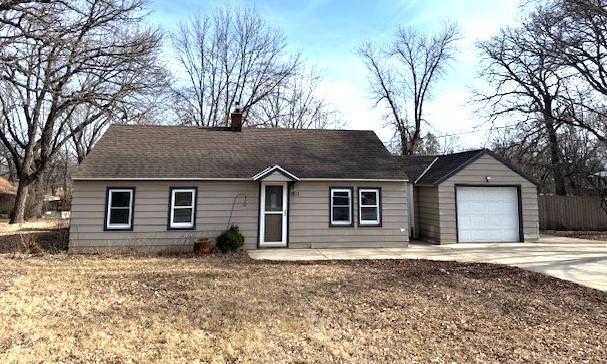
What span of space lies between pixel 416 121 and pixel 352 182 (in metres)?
18.9

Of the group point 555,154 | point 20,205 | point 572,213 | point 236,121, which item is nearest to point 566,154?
point 555,154

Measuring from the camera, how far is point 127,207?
1207 cm

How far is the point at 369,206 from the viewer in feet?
43.7

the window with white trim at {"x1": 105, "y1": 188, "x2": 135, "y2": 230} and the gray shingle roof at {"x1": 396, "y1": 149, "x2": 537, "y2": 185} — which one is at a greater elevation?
the gray shingle roof at {"x1": 396, "y1": 149, "x2": 537, "y2": 185}

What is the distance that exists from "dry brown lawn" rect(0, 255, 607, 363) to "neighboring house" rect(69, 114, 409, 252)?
9.53ft

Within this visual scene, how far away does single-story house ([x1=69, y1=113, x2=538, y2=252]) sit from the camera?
1201 cm

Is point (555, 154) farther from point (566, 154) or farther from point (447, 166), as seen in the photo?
point (447, 166)

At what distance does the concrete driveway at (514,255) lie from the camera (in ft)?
29.9

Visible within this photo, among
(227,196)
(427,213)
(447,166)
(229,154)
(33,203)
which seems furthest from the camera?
(33,203)

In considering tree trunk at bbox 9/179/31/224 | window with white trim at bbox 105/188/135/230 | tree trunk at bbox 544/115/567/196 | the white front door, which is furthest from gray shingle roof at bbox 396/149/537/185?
tree trunk at bbox 9/179/31/224

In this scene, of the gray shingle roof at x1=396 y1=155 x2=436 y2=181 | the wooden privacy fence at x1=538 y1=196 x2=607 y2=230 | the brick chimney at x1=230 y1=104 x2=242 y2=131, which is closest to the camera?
the brick chimney at x1=230 y1=104 x2=242 y2=131

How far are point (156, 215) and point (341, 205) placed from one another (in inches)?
235

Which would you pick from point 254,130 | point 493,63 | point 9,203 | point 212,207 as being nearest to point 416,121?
point 493,63

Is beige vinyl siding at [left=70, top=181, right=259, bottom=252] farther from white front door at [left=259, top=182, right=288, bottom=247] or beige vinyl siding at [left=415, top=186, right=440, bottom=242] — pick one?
beige vinyl siding at [left=415, top=186, right=440, bottom=242]
